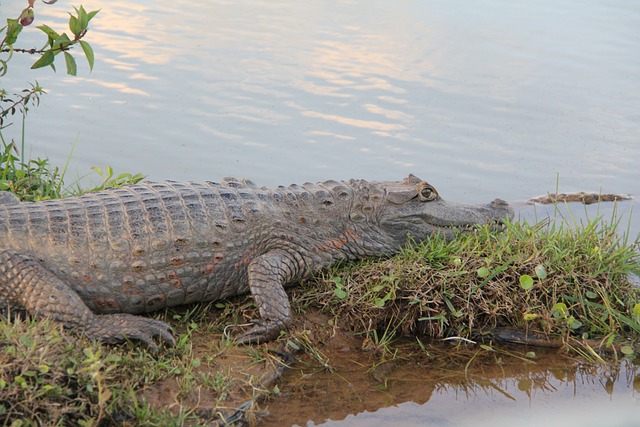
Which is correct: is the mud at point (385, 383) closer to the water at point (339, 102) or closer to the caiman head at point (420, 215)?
the caiman head at point (420, 215)

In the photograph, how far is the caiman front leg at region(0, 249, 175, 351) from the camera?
173 inches

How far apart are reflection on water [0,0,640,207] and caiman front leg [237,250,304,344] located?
3.01 metres

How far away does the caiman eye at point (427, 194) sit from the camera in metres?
5.88

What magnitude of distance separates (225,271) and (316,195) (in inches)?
38.3

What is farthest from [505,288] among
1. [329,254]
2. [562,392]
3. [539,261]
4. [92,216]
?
[92,216]

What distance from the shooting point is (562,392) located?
4.79m

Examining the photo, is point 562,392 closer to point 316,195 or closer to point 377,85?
point 316,195

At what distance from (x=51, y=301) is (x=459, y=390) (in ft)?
7.99

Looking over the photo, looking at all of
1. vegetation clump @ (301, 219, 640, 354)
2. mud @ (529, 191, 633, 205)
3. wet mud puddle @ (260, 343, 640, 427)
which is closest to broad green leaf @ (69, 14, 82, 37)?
vegetation clump @ (301, 219, 640, 354)

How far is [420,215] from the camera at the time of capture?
5.80 meters

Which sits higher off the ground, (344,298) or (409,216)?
(409,216)

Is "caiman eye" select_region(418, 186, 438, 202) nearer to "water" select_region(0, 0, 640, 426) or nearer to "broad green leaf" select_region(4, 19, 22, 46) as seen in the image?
"water" select_region(0, 0, 640, 426)

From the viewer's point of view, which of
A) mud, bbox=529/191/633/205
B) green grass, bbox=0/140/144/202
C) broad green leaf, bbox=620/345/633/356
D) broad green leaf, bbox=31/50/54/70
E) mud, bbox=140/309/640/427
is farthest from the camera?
mud, bbox=529/191/633/205

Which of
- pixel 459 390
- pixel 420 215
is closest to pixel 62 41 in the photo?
pixel 420 215
